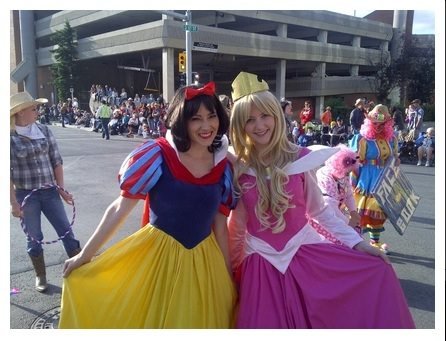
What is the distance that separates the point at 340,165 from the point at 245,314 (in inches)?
83.1

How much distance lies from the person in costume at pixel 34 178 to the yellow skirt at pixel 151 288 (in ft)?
5.65

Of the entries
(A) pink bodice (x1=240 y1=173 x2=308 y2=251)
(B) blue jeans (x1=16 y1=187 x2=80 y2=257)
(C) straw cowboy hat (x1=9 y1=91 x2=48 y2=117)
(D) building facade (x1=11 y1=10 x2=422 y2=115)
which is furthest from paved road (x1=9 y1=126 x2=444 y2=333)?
(D) building facade (x1=11 y1=10 x2=422 y2=115)

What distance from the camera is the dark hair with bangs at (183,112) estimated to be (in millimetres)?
2158

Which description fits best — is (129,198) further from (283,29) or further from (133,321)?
(283,29)

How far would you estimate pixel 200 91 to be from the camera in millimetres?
2166

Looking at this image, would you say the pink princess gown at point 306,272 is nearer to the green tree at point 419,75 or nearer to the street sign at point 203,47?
the street sign at point 203,47

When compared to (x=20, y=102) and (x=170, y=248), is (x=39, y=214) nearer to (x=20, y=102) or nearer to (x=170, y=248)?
(x=20, y=102)

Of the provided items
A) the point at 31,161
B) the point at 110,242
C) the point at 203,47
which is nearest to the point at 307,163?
the point at 31,161

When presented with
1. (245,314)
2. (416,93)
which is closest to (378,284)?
(245,314)

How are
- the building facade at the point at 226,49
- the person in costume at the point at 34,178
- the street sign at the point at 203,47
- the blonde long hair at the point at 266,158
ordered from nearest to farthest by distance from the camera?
Result: the blonde long hair at the point at 266,158 < the person in costume at the point at 34,178 < the street sign at the point at 203,47 < the building facade at the point at 226,49

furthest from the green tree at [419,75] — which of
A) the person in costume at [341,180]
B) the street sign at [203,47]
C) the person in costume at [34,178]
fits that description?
the person in costume at [34,178]

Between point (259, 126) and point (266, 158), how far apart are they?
0.21 m

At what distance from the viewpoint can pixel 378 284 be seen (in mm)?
2172

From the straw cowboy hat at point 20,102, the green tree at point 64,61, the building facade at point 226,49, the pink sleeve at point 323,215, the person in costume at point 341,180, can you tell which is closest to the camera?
the pink sleeve at point 323,215
